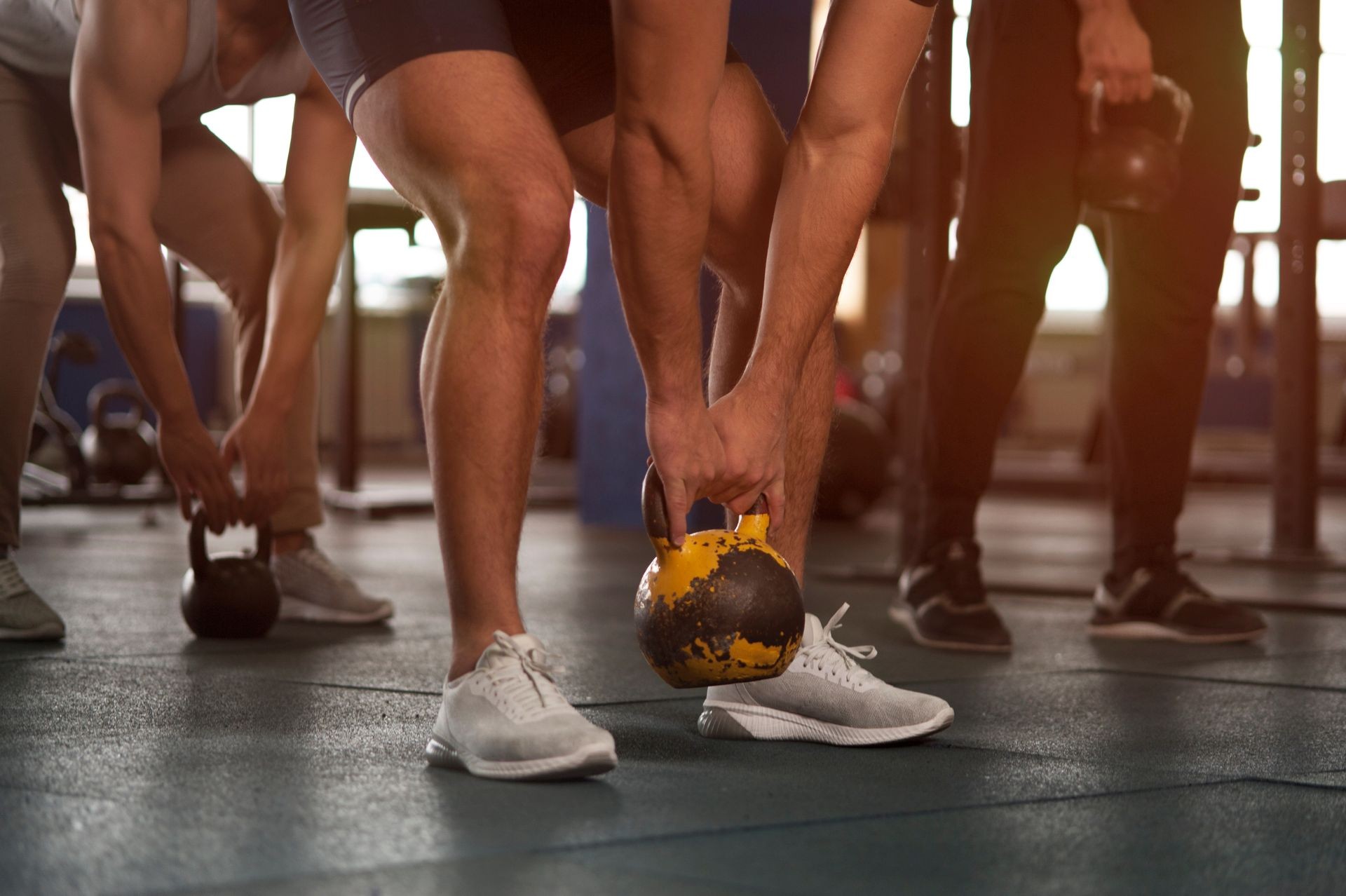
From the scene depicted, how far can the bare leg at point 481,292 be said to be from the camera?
4.19 feet

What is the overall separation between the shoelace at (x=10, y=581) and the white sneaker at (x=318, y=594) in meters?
0.37

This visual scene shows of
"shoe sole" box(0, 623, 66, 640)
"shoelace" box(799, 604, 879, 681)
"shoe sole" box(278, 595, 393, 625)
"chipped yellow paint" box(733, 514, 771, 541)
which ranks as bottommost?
"shoe sole" box(278, 595, 393, 625)

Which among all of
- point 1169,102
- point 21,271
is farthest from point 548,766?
point 1169,102

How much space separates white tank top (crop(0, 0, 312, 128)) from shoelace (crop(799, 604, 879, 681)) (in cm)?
109

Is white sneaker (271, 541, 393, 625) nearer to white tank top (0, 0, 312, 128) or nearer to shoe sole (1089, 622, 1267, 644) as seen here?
white tank top (0, 0, 312, 128)

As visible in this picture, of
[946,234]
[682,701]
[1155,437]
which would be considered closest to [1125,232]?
[1155,437]

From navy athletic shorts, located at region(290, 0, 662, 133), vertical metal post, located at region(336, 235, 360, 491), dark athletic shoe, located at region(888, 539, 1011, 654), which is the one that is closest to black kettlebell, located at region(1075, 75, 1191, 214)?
dark athletic shoe, located at region(888, 539, 1011, 654)

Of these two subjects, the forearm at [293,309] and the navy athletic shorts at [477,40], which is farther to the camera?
the forearm at [293,309]

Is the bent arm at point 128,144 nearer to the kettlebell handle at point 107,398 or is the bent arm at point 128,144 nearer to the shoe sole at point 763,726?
the shoe sole at point 763,726

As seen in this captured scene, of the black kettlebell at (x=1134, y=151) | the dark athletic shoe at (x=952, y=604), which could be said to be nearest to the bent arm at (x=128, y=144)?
the dark athletic shoe at (x=952, y=604)

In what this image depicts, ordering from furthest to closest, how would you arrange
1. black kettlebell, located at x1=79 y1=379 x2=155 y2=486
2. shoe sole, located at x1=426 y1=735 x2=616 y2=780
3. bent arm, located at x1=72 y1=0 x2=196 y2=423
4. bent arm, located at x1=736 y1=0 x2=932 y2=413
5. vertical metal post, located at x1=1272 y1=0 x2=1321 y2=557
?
1. black kettlebell, located at x1=79 y1=379 x2=155 y2=486
2. vertical metal post, located at x1=1272 y1=0 x2=1321 y2=557
3. bent arm, located at x1=72 y1=0 x2=196 y2=423
4. bent arm, located at x1=736 y1=0 x2=932 y2=413
5. shoe sole, located at x1=426 y1=735 x2=616 y2=780

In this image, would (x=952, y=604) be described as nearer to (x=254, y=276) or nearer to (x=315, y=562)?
(x=315, y=562)

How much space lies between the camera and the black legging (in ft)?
6.99

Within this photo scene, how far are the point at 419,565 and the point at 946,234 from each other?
4.45 feet
